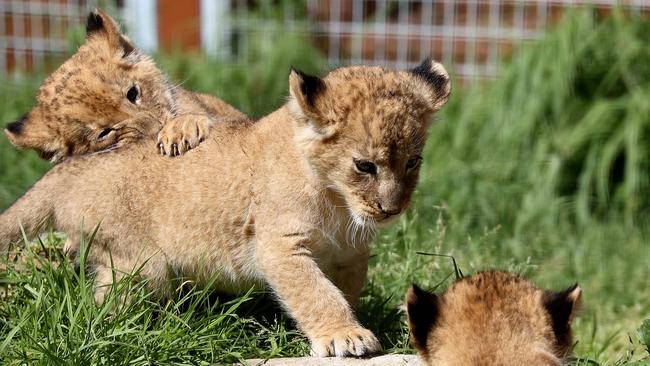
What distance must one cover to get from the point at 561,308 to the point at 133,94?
325 cm

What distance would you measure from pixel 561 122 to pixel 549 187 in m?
0.71

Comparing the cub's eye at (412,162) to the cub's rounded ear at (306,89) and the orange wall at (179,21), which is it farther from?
the orange wall at (179,21)

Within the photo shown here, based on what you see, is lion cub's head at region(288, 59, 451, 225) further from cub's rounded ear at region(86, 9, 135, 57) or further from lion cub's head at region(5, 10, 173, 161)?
cub's rounded ear at region(86, 9, 135, 57)

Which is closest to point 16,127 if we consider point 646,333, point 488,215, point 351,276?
point 351,276

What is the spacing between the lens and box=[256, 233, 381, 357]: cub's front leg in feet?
17.3

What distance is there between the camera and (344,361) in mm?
5223

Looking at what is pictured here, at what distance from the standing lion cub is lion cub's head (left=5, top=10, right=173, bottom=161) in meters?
0.24

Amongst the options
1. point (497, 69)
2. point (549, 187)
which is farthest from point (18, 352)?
point (497, 69)

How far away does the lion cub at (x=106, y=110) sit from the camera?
636 cm

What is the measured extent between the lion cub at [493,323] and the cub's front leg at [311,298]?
2.28 feet

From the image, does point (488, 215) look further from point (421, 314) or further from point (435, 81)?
point (421, 314)

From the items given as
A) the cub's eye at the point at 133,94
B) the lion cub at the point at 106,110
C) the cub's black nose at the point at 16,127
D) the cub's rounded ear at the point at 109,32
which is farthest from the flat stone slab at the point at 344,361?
the cub's rounded ear at the point at 109,32

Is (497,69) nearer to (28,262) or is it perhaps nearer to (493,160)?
(493,160)

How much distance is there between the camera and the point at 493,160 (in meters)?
9.25
